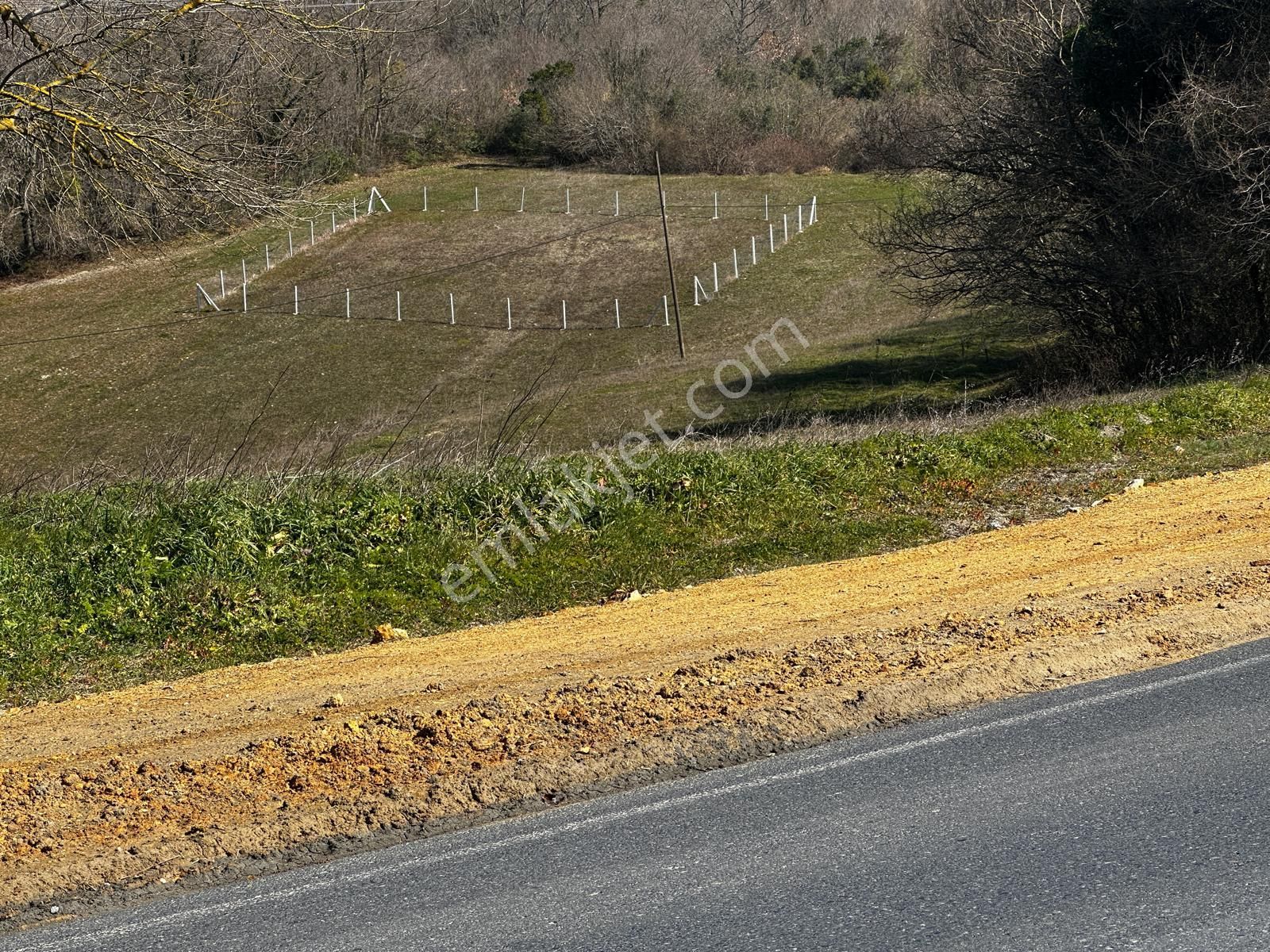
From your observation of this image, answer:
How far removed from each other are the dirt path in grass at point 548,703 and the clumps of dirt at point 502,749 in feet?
0.05

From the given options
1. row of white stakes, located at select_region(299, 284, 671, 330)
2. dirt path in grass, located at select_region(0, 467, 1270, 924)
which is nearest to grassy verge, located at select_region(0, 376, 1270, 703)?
dirt path in grass, located at select_region(0, 467, 1270, 924)

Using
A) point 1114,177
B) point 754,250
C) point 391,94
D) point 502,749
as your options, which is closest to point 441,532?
point 502,749

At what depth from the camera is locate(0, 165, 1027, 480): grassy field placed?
40.6 meters

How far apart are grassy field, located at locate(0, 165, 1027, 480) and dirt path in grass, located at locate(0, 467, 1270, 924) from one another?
21.3m

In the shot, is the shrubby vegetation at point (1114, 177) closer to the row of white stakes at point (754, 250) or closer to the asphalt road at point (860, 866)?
the asphalt road at point (860, 866)

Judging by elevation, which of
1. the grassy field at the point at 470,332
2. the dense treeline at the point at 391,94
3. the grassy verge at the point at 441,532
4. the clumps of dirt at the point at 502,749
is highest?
the dense treeline at the point at 391,94

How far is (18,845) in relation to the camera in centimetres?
612

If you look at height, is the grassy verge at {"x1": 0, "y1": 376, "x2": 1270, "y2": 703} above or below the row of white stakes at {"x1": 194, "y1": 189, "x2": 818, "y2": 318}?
above

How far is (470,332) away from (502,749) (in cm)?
5015

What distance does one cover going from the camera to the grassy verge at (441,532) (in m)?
10.6

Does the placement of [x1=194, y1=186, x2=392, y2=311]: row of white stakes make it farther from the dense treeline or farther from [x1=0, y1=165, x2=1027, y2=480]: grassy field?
the dense treeline

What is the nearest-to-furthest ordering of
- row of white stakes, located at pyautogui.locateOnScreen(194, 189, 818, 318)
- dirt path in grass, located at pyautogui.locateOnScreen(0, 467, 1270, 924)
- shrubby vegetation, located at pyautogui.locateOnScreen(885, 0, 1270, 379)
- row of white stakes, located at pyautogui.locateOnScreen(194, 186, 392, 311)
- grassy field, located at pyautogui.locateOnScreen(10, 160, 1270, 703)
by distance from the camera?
dirt path in grass, located at pyautogui.locateOnScreen(0, 467, 1270, 924), grassy field, located at pyautogui.locateOnScreen(10, 160, 1270, 703), shrubby vegetation, located at pyautogui.locateOnScreen(885, 0, 1270, 379), row of white stakes, located at pyautogui.locateOnScreen(194, 189, 818, 318), row of white stakes, located at pyautogui.locateOnScreen(194, 186, 392, 311)

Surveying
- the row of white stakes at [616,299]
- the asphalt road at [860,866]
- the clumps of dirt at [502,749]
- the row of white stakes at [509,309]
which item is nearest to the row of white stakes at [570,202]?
the row of white stakes at [616,299]

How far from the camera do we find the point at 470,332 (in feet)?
184
